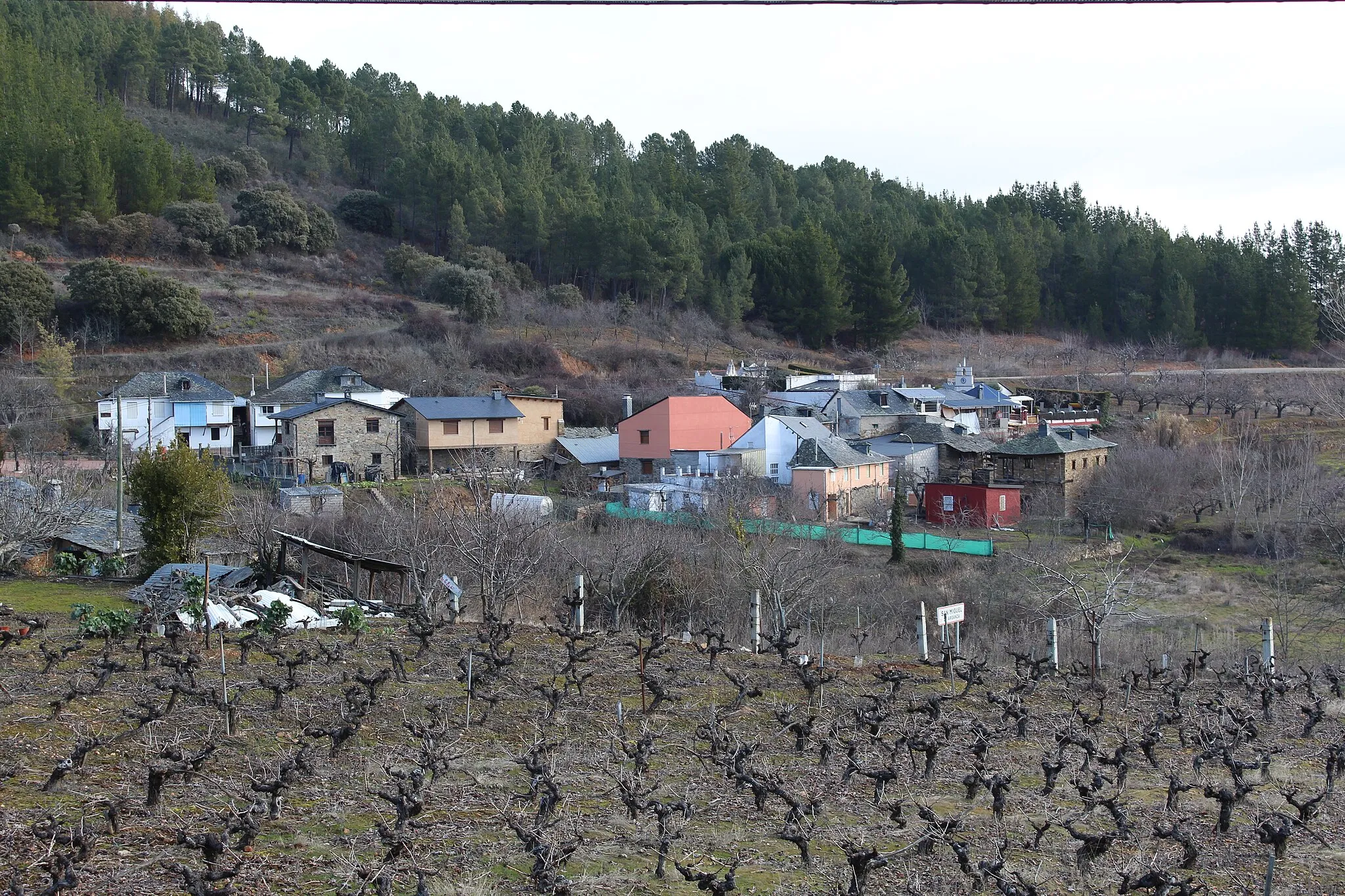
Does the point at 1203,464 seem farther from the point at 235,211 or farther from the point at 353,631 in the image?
the point at 235,211

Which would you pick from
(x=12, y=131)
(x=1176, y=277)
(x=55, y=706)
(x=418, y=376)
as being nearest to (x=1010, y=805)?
(x=55, y=706)

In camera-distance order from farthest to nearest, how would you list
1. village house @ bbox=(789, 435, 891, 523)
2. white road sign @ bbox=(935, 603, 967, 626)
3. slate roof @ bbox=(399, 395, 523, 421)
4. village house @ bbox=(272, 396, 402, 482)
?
1. slate roof @ bbox=(399, 395, 523, 421)
2. village house @ bbox=(272, 396, 402, 482)
3. village house @ bbox=(789, 435, 891, 523)
4. white road sign @ bbox=(935, 603, 967, 626)

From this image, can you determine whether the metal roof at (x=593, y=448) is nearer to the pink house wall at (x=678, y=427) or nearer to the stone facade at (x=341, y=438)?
the pink house wall at (x=678, y=427)

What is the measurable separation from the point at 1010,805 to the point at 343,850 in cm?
455

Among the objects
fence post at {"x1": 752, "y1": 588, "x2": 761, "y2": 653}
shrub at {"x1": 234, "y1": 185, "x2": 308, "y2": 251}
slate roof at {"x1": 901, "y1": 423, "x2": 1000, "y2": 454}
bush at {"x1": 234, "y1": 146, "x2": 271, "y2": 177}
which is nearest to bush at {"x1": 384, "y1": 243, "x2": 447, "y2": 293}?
shrub at {"x1": 234, "y1": 185, "x2": 308, "y2": 251}

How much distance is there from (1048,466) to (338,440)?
21.7m

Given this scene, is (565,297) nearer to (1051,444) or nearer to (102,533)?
(1051,444)

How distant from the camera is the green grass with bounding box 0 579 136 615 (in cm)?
1537

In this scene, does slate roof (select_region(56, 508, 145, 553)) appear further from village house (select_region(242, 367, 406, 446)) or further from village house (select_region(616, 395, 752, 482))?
village house (select_region(616, 395, 752, 482))

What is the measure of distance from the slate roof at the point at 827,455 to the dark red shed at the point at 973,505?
7.85 ft

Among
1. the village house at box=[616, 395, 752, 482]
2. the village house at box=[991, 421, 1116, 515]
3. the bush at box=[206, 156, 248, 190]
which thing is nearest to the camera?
the village house at box=[991, 421, 1116, 515]

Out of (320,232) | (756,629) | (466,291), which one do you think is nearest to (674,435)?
(466,291)

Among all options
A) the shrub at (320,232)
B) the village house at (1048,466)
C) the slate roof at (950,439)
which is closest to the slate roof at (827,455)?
the slate roof at (950,439)

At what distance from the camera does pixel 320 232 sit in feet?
184
